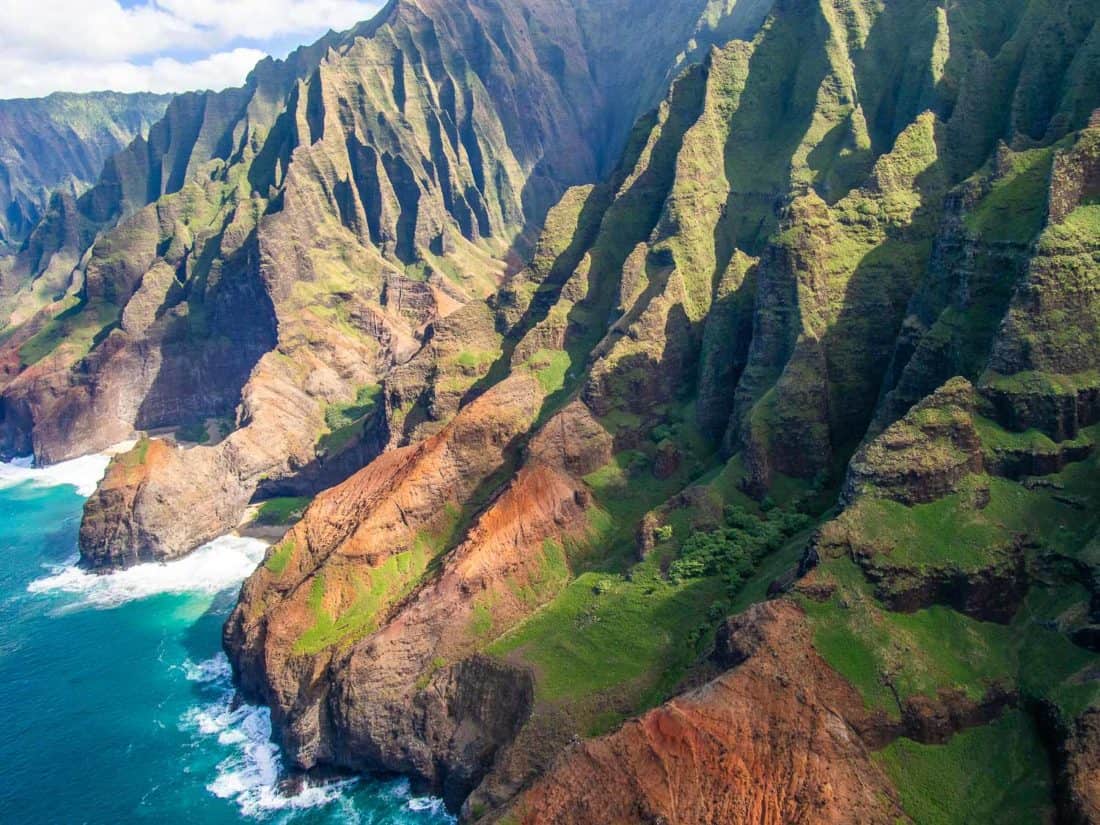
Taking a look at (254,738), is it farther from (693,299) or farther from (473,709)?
(693,299)

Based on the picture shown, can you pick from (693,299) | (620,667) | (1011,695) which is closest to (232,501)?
(693,299)

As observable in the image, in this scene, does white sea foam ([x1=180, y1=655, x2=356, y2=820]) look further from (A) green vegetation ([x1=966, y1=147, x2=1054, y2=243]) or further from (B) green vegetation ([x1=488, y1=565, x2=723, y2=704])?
(A) green vegetation ([x1=966, y1=147, x2=1054, y2=243])

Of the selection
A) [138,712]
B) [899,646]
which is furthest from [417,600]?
[899,646]

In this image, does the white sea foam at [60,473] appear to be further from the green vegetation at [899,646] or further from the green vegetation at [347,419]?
the green vegetation at [899,646]

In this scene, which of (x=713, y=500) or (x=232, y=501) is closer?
(x=713, y=500)

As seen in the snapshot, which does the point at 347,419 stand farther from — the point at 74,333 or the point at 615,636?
the point at 615,636

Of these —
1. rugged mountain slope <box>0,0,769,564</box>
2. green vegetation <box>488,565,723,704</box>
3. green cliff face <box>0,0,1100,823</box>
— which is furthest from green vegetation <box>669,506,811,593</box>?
rugged mountain slope <box>0,0,769,564</box>

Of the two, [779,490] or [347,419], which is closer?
[779,490]
